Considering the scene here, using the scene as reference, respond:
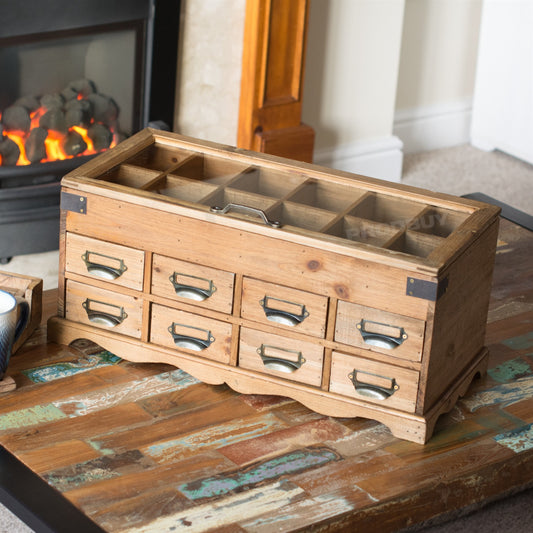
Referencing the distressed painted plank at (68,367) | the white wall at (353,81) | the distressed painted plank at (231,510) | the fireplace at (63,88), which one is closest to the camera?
the distressed painted plank at (231,510)

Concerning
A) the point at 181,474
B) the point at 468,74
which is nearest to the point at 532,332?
the point at 181,474

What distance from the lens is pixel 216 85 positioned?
112 inches

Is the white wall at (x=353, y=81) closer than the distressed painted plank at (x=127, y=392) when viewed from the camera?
No

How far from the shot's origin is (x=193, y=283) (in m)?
1.52

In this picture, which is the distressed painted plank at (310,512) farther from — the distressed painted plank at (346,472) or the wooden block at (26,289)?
the wooden block at (26,289)

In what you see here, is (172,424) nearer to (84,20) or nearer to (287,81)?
(84,20)

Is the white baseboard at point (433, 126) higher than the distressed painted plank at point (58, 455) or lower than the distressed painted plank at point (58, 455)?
higher

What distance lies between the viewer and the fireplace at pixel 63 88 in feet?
8.20

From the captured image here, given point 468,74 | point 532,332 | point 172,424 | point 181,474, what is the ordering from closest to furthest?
point 181,474
point 172,424
point 532,332
point 468,74

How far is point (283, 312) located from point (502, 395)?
15.2 inches

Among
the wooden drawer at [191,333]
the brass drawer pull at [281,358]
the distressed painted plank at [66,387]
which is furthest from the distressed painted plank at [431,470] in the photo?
the distressed painted plank at [66,387]

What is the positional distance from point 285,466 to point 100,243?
456 millimetres

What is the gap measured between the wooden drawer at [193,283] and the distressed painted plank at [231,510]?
30 centimetres

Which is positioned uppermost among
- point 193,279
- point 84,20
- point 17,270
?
point 84,20
